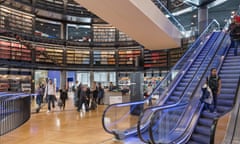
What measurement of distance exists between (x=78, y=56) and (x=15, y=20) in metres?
6.31

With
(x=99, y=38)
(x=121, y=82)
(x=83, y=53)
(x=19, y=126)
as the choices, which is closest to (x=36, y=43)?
(x=83, y=53)

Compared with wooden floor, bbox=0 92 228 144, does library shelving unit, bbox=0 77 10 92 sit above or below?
above

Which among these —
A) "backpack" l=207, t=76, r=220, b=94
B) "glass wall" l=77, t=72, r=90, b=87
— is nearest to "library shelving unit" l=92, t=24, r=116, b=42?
"glass wall" l=77, t=72, r=90, b=87

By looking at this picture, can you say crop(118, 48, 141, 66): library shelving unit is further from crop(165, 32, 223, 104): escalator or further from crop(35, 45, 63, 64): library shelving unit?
crop(165, 32, 223, 104): escalator

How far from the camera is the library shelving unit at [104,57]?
2367 centimetres

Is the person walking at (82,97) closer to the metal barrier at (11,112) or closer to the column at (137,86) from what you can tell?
the column at (137,86)

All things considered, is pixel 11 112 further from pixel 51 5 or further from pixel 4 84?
pixel 51 5

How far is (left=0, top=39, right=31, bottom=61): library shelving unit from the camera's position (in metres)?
17.3

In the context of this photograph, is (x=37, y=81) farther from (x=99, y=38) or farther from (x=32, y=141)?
(x=32, y=141)

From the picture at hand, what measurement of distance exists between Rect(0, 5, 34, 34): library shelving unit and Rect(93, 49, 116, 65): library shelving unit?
243 inches

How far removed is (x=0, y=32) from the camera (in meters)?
16.8

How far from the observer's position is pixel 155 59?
888 inches

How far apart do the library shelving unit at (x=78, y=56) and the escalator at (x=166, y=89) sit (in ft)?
42.5

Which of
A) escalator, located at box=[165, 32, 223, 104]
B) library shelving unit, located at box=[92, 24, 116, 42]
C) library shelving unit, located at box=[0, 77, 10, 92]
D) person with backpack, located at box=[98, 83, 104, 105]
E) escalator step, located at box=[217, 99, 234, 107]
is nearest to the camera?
escalator step, located at box=[217, 99, 234, 107]
